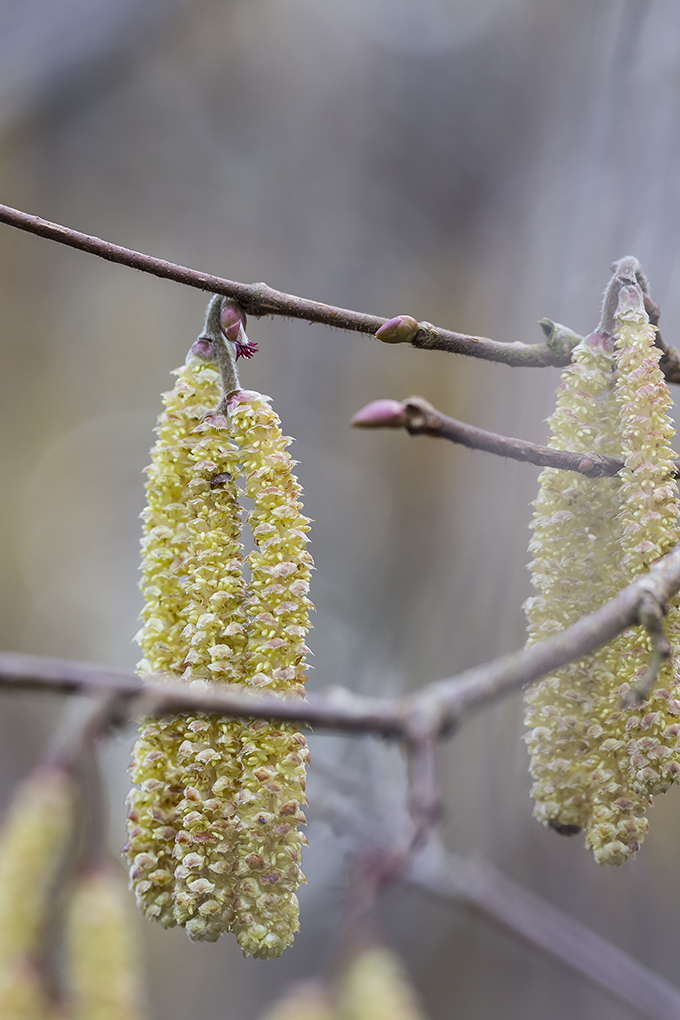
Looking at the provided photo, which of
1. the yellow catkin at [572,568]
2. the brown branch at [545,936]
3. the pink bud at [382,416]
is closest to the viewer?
the pink bud at [382,416]

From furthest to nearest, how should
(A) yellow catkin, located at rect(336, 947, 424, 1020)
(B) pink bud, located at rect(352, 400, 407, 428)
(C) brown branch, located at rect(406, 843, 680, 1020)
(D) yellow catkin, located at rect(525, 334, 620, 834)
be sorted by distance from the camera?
(C) brown branch, located at rect(406, 843, 680, 1020)
(D) yellow catkin, located at rect(525, 334, 620, 834)
(B) pink bud, located at rect(352, 400, 407, 428)
(A) yellow catkin, located at rect(336, 947, 424, 1020)

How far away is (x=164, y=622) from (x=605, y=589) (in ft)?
1.12

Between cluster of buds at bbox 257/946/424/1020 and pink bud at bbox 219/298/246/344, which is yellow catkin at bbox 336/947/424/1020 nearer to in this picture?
cluster of buds at bbox 257/946/424/1020

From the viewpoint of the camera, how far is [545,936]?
1139mm

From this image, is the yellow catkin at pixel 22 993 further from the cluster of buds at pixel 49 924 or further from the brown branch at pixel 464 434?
the brown branch at pixel 464 434

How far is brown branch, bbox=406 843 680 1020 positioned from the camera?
976mm

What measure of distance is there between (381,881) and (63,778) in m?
0.13

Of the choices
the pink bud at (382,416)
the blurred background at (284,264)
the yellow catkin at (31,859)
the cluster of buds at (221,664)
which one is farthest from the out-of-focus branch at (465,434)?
the blurred background at (284,264)

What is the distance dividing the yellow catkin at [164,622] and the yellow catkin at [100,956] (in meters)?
0.21

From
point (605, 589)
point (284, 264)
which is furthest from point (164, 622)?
point (284, 264)

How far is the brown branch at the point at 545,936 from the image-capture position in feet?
3.20

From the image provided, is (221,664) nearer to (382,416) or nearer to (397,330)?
(382,416)

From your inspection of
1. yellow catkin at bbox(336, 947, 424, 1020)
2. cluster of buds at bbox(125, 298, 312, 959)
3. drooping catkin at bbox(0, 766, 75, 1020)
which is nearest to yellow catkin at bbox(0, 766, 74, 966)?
drooping catkin at bbox(0, 766, 75, 1020)

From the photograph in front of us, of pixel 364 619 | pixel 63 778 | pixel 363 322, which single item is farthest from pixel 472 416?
pixel 63 778
